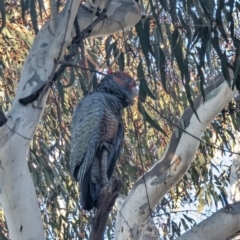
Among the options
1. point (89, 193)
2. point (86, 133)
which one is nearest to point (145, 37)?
point (86, 133)

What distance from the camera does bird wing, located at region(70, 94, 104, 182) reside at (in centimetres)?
193

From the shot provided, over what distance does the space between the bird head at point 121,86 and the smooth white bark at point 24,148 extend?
0.26 metres

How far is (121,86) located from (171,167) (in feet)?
2.92

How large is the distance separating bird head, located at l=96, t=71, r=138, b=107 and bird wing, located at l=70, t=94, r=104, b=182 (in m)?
0.08

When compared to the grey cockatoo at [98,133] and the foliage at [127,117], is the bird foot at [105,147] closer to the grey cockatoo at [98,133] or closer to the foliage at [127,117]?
the grey cockatoo at [98,133]

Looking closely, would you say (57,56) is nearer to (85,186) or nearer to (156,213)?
(85,186)

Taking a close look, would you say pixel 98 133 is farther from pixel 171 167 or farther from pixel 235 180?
pixel 235 180

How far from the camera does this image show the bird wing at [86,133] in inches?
76.1

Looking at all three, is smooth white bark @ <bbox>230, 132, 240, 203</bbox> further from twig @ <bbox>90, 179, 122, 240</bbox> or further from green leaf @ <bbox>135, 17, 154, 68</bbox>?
twig @ <bbox>90, 179, 122, 240</bbox>

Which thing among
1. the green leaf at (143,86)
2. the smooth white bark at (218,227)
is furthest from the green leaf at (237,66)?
the smooth white bark at (218,227)

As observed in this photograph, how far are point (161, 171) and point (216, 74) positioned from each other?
0.54m

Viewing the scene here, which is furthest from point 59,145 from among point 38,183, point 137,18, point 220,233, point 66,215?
point 137,18

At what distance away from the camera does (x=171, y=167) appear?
114 inches

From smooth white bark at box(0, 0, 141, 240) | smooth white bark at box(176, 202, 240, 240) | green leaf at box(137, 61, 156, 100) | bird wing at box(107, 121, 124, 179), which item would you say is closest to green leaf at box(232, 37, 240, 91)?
green leaf at box(137, 61, 156, 100)
